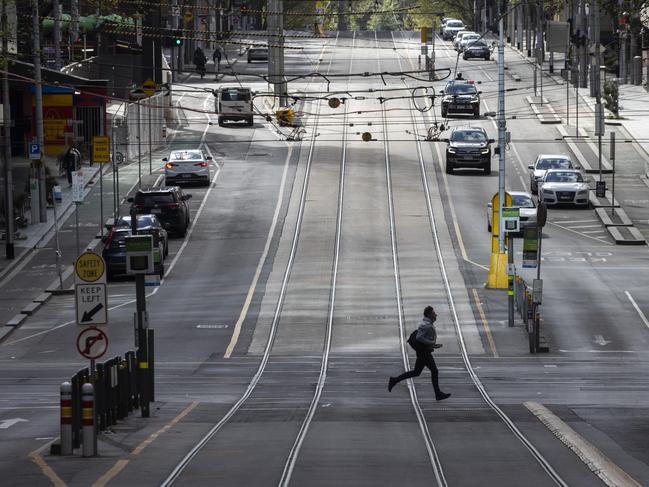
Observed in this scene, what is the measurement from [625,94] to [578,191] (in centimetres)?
3678

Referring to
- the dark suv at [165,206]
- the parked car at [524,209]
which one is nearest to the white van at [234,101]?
the dark suv at [165,206]

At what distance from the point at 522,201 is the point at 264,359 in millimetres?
20959

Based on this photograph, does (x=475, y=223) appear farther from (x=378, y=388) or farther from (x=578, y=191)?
(x=378, y=388)

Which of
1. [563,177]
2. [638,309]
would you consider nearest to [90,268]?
[638,309]

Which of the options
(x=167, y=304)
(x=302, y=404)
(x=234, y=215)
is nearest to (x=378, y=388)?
(x=302, y=404)

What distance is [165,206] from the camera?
50812 mm

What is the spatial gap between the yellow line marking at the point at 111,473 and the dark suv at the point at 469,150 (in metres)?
46.9

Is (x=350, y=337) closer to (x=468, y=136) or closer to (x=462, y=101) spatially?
(x=468, y=136)

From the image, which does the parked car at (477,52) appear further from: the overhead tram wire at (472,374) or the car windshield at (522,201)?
the car windshield at (522,201)

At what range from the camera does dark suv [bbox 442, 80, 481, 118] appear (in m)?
78.5

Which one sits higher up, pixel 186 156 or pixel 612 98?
pixel 612 98

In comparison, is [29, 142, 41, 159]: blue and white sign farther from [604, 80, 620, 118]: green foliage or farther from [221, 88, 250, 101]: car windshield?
[604, 80, 620, 118]: green foliage

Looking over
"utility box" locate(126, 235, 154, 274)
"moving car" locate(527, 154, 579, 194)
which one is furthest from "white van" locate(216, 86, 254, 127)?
"utility box" locate(126, 235, 154, 274)

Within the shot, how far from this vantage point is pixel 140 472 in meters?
16.3
